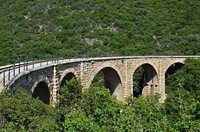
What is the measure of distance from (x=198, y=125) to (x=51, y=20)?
57.4m

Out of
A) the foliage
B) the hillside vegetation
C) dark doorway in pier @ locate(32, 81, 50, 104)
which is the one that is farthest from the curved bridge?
the hillside vegetation

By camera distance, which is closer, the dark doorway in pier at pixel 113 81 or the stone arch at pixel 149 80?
the dark doorway in pier at pixel 113 81

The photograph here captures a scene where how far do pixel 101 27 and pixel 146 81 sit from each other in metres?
24.6

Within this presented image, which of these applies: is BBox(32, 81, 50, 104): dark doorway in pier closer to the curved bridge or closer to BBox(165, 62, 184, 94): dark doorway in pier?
the curved bridge

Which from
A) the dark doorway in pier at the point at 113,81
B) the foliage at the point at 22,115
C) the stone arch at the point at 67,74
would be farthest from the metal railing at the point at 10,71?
the dark doorway in pier at the point at 113,81

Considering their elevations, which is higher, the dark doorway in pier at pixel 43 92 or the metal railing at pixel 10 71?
the metal railing at pixel 10 71

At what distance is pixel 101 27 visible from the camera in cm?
6419

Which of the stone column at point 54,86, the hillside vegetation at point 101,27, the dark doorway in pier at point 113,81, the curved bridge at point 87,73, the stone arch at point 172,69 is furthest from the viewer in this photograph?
the hillside vegetation at point 101,27

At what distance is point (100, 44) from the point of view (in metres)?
56.5

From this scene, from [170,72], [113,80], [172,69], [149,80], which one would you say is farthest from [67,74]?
[172,69]

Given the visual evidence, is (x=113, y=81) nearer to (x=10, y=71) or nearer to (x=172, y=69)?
(x=172, y=69)

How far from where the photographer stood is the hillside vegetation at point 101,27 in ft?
173

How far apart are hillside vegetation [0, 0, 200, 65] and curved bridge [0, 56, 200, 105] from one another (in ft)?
26.8

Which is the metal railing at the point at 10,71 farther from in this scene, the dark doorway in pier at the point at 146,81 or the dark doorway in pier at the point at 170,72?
the dark doorway in pier at the point at 170,72
